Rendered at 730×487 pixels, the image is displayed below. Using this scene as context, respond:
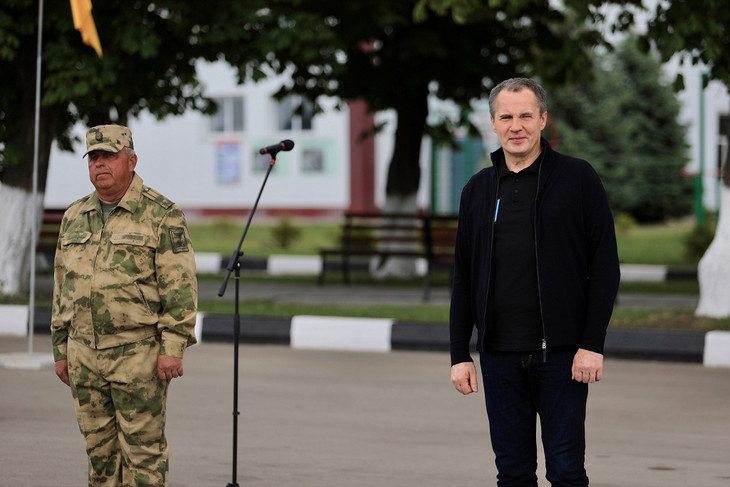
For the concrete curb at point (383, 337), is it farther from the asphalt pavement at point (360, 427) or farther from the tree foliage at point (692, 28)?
the tree foliage at point (692, 28)

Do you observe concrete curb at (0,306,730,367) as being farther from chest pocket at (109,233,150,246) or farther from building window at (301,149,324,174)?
building window at (301,149,324,174)

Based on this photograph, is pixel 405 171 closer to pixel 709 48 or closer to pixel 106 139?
pixel 709 48

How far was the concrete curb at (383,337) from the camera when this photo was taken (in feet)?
A: 33.0

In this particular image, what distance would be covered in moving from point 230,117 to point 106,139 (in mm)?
35229

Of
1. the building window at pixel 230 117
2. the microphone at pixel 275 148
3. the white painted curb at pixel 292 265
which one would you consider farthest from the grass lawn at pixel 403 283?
the microphone at pixel 275 148

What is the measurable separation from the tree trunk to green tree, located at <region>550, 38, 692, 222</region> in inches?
696

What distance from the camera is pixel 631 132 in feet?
118

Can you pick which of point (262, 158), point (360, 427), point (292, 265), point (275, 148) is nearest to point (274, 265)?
point (292, 265)

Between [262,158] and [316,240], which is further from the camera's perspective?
[262,158]

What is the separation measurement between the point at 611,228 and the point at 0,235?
1041 cm

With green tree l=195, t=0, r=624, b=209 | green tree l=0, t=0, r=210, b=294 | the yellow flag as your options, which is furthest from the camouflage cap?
green tree l=195, t=0, r=624, b=209

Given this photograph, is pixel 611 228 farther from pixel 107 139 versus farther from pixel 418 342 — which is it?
pixel 418 342

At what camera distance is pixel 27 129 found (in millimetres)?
13703

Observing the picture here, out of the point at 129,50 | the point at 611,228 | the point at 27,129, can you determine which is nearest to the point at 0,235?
the point at 27,129
